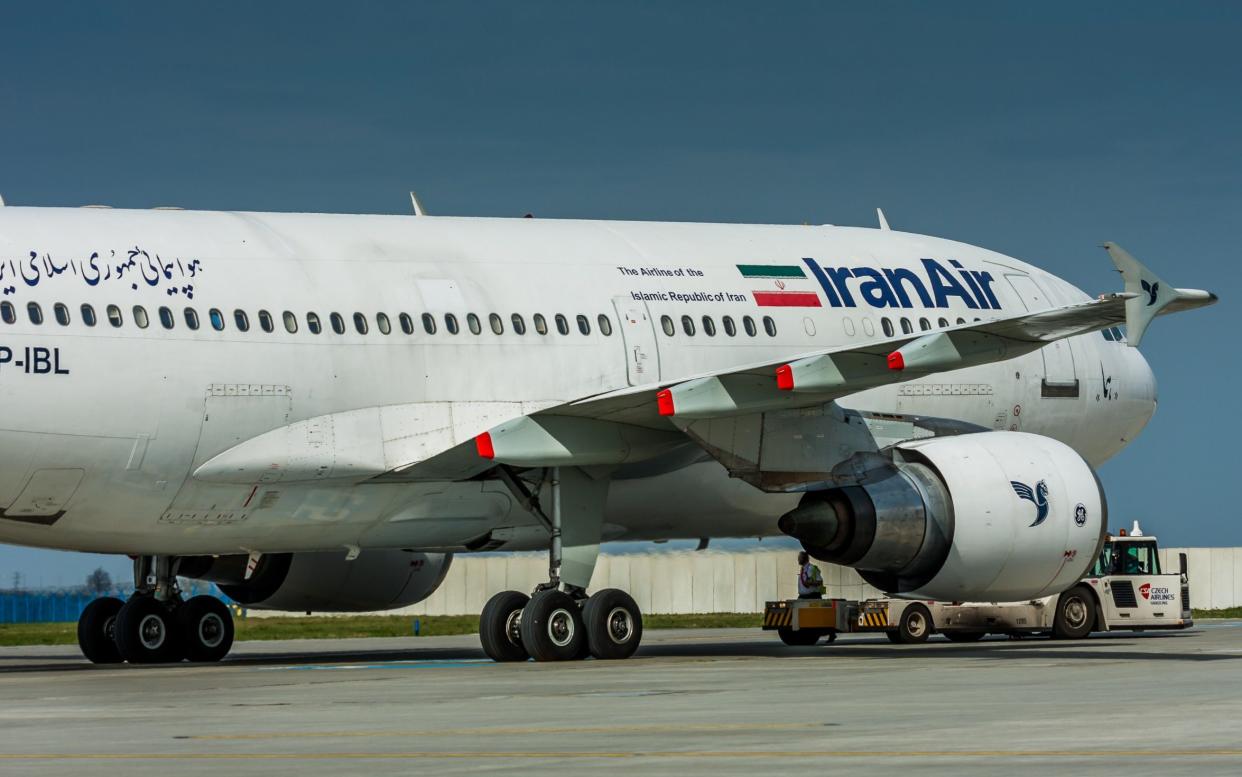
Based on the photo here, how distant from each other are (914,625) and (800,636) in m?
2.12

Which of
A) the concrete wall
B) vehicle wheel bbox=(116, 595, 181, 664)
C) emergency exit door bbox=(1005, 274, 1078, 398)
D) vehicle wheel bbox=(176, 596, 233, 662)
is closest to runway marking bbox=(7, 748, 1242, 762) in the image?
vehicle wheel bbox=(116, 595, 181, 664)

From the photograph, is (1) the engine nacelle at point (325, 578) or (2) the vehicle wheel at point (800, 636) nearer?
(1) the engine nacelle at point (325, 578)

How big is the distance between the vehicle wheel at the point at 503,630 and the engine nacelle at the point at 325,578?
4.96 metres

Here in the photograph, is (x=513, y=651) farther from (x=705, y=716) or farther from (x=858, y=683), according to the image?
(x=705, y=716)

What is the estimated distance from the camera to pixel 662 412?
22.2m

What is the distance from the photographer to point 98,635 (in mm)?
27328

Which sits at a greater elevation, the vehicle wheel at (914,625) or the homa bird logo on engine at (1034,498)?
the homa bird logo on engine at (1034,498)

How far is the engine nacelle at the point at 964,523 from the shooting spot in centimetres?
2330

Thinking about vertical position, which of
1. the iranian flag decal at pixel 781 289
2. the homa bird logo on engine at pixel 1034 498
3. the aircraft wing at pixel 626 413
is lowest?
the homa bird logo on engine at pixel 1034 498

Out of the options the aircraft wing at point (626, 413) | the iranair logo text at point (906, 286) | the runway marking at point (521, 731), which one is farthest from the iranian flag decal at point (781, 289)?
the runway marking at point (521, 731)

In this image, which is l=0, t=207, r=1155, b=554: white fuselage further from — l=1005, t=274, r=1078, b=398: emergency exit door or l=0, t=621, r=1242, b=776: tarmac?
l=0, t=621, r=1242, b=776: tarmac

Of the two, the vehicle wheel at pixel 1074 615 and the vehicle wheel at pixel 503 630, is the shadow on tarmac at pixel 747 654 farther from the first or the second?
the vehicle wheel at pixel 503 630

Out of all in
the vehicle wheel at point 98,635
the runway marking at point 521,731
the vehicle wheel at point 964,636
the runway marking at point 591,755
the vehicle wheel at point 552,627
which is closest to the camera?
the runway marking at point 591,755

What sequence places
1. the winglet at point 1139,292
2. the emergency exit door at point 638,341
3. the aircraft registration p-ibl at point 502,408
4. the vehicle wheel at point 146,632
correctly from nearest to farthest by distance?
1. the winglet at point 1139,292
2. the aircraft registration p-ibl at point 502,408
3. the emergency exit door at point 638,341
4. the vehicle wheel at point 146,632
